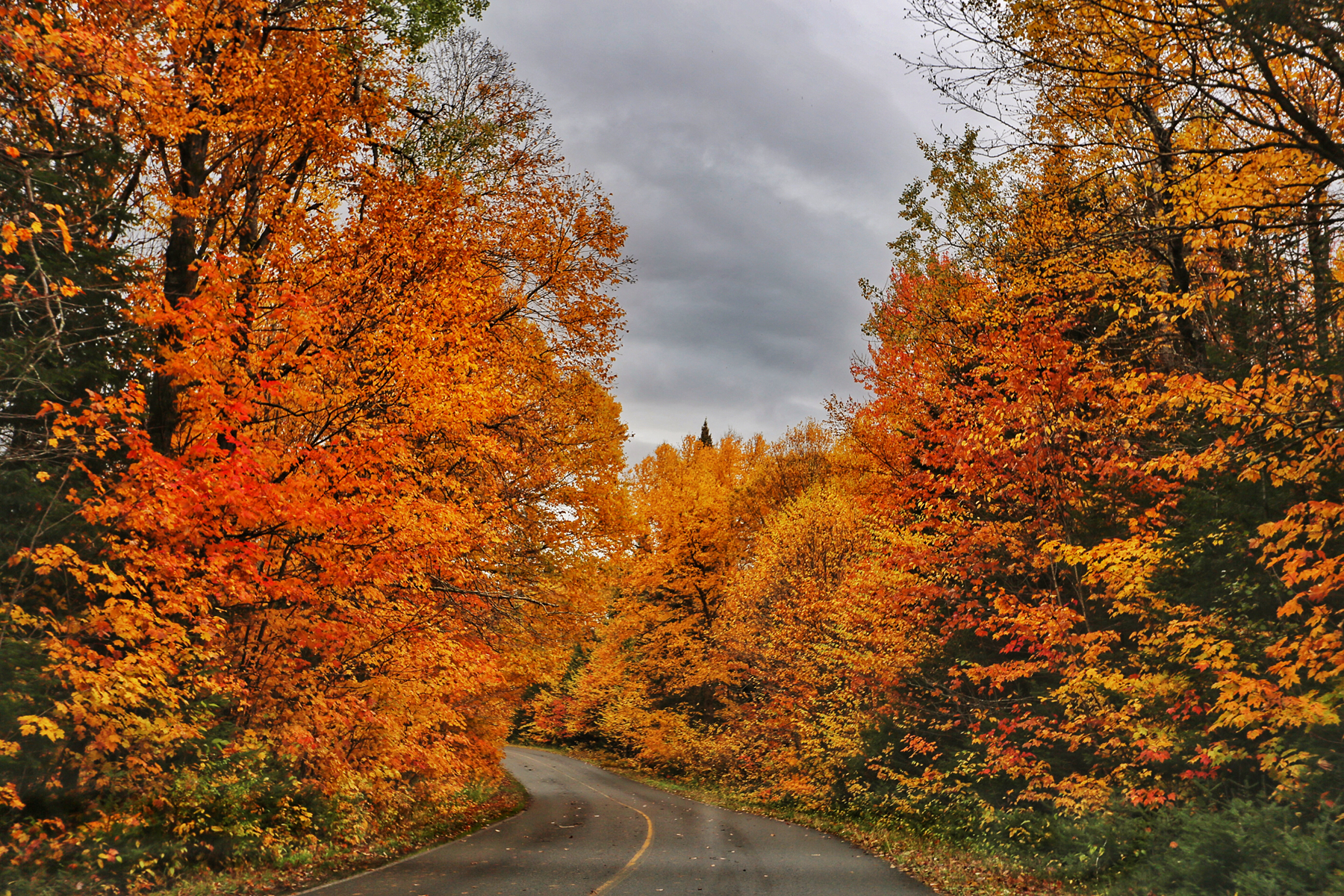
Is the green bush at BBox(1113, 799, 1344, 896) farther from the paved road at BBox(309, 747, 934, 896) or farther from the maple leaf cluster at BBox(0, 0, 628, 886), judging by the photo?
the maple leaf cluster at BBox(0, 0, 628, 886)

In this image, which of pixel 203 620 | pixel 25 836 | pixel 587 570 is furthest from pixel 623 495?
pixel 25 836

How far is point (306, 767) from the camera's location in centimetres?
1194

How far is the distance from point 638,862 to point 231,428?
28.8 ft

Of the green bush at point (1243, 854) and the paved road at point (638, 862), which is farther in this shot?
the paved road at point (638, 862)

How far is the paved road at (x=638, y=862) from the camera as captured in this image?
10.1 meters

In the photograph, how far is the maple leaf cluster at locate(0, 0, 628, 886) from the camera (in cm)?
789

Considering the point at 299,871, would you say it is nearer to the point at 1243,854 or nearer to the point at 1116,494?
the point at 1243,854

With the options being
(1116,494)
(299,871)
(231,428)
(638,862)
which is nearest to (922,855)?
(638,862)

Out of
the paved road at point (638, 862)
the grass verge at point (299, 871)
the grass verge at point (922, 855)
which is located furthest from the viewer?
the grass verge at point (922, 855)

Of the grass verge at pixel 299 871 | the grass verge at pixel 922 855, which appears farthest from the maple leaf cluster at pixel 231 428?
the grass verge at pixel 922 855

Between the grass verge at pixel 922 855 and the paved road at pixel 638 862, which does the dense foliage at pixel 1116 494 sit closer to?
the grass verge at pixel 922 855

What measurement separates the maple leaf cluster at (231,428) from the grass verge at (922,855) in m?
7.51

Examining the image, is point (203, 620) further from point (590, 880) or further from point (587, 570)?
point (587, 570)

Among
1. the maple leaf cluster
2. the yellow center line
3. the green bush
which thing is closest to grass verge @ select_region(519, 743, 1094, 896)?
the green bush
